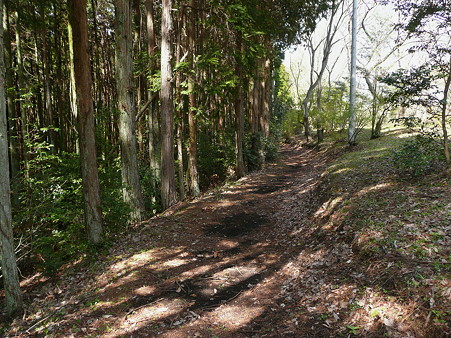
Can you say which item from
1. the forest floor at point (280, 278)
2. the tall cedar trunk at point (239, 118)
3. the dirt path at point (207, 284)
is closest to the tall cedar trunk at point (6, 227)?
the forest floor at point (280, 278)

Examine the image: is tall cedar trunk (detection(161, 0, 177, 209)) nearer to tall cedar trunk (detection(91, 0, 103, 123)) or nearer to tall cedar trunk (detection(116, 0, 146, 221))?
tall cedar trunk (detection(116, 0, 146, 221))

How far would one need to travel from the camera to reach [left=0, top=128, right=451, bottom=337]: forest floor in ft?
11.8

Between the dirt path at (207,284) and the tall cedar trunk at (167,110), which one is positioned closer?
the dirt path at (207,284)

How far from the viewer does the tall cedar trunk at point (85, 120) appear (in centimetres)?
612

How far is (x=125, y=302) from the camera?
15.3 ft

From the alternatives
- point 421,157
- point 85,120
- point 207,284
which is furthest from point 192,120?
point 207,284

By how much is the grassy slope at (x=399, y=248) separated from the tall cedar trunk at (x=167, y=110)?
497 centimetres

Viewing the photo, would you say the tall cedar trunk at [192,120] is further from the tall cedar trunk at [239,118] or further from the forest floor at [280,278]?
the forest floor at [280,278]

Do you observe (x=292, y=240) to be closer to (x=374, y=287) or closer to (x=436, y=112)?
(x=374, y=287)

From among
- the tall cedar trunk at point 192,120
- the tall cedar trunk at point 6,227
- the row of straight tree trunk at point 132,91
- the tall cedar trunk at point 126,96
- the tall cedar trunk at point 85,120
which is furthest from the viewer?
the tall cedar trunk at point 192,120

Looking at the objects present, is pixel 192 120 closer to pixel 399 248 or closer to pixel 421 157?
pixel 421 157

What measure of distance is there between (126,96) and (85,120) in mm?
1687

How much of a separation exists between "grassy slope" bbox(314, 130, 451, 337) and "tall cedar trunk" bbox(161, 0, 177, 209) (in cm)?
497

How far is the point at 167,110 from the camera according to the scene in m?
9.31
